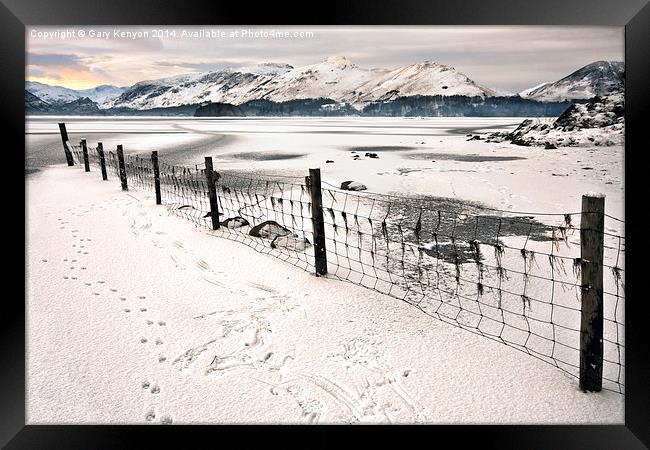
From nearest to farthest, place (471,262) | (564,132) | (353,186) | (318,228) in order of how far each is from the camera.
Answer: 1. (318,228)
2. (471,262)
3. (353,186)
4. (564,132)

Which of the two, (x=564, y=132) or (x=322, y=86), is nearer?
(x=322, y=86)

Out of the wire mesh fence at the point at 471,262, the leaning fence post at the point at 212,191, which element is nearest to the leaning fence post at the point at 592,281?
the wire mesh fence at the point at 471,262

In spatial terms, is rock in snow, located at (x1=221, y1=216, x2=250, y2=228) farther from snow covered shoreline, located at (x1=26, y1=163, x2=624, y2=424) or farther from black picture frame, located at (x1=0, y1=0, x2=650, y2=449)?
black picture frame, located at (x1=0, y1=0, x2=650, y2=449)

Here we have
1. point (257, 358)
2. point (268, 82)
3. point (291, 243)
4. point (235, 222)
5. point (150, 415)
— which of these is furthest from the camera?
point (268, 82)

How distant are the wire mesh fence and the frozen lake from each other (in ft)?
3.46

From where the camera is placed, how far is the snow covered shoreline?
369cm

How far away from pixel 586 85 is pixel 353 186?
5.29 m

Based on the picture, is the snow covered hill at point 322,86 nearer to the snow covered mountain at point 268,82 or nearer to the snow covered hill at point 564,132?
the snow covered mountain at point 268,82

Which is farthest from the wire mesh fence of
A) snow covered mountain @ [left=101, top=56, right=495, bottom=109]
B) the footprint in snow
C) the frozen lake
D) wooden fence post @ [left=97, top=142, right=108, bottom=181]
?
wooden fence post @ [left=97, top=142, right=108, bottom=181]

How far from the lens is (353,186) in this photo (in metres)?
10.5

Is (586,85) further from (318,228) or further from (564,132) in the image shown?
(564,132)

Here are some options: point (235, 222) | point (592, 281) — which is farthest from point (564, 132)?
point (592, 281)

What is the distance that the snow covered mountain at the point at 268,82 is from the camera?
7.08 meters
